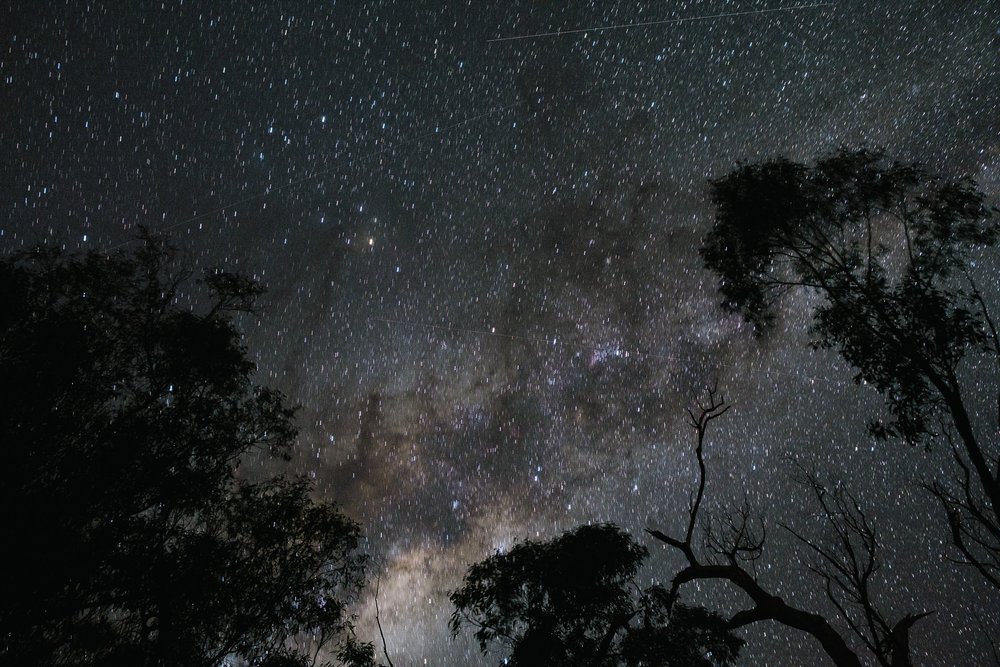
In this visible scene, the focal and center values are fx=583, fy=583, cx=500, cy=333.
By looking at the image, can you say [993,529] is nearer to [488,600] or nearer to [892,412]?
[892,412]

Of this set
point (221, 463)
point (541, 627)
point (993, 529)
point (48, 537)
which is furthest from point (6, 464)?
point (993, 529)

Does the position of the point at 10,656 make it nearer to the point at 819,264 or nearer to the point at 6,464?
the point at 6,464

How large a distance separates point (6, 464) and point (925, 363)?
14.3 meters

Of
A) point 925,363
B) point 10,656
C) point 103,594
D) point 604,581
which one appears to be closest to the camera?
point 10,656

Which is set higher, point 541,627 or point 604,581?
point 604,581

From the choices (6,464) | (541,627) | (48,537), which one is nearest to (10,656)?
(48,537)

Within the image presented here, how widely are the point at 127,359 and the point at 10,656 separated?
17.6 ft

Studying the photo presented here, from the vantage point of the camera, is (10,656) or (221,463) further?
(221,463)

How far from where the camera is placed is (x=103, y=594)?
10047 millimetres

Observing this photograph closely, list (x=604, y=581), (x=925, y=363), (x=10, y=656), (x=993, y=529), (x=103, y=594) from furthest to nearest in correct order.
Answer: (x=604, y=581), (x=103, y=594), (x=925, y=363), (x=10, y=656), (x=993, y=529)

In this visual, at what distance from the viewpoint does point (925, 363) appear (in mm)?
8945

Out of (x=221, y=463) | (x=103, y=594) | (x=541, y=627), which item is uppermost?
(x=221, y=463)

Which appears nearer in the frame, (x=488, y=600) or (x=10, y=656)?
(x=10, y=656)

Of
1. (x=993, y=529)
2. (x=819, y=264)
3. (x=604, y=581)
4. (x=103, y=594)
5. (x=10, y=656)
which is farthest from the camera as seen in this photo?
(x=604, y=581)
